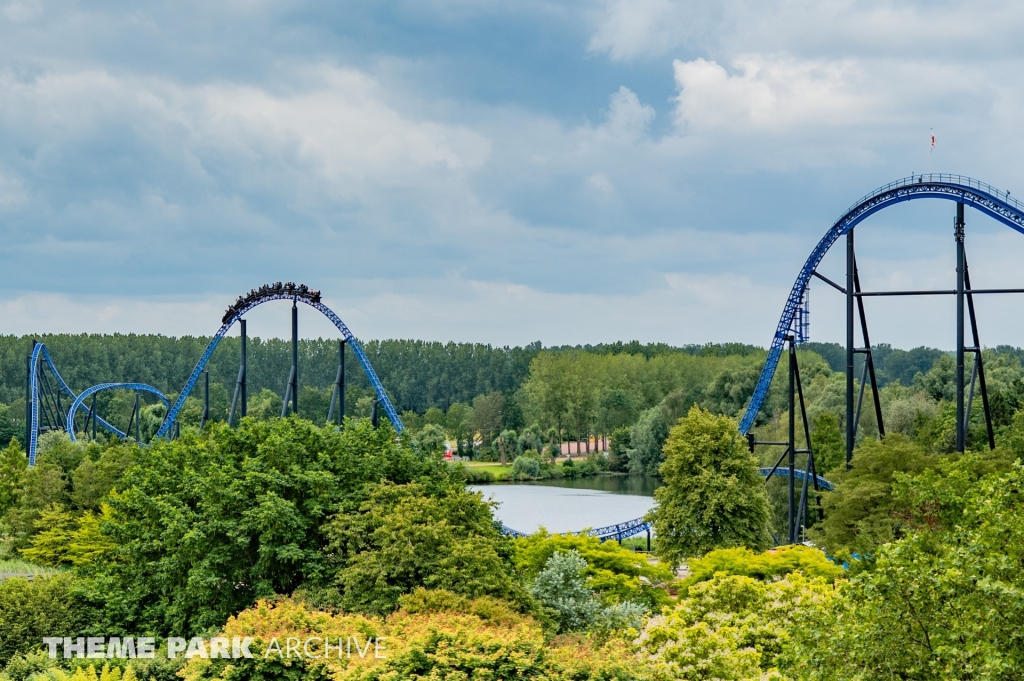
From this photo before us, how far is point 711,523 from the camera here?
28.6m

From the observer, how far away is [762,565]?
75.6ft

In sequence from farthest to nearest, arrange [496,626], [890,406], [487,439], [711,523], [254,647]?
1. [487,439]
2. [890,406]
3. [711,523]
4. [496,626]
5. [254,647]

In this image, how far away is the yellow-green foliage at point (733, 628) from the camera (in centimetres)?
1494

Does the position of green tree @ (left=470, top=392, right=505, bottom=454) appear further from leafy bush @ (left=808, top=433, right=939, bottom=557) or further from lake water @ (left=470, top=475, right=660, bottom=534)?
leafy bush @ (left=808, top=433, right=939, bottom=557)

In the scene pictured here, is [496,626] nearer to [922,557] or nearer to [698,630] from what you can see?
[698,630]

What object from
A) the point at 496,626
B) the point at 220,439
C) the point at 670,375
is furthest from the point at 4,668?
the point at 670,375

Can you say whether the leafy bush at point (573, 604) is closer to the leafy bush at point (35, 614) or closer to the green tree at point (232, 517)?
the green tree at point (232, 517)

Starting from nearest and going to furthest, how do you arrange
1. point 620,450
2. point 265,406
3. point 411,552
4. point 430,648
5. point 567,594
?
point 430,648, point 411,552, point 567,594, point 620,450, point 265,406

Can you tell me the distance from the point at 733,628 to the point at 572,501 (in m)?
43.6

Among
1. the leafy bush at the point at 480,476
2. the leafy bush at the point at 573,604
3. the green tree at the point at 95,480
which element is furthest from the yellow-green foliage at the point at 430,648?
the leafy bush at the point at 480,476

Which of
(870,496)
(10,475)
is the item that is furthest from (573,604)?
(10,475)

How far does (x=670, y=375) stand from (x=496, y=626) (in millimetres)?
83159

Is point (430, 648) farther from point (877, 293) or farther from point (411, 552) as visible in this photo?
point (877, 293)

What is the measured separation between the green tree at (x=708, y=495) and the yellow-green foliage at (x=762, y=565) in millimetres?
3940
